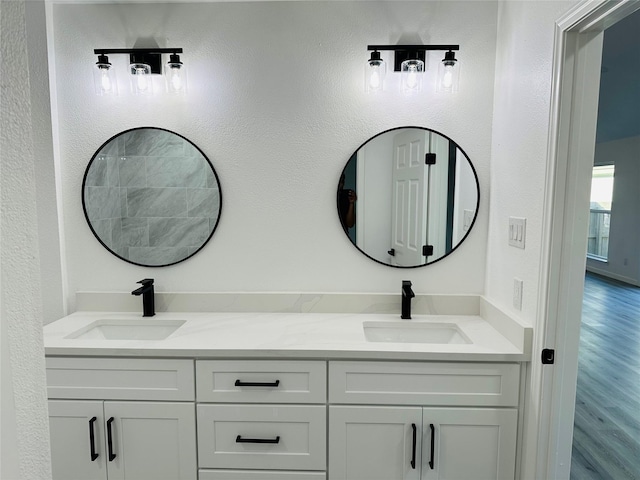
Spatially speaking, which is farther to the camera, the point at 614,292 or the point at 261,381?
the point at 614,292

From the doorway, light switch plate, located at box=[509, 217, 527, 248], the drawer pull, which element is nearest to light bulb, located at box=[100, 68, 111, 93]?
the drawer pull

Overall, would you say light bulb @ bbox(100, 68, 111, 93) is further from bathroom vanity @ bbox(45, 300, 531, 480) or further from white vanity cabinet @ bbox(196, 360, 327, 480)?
white vanity cabinet @ bbox(196, 360, 327, 480)

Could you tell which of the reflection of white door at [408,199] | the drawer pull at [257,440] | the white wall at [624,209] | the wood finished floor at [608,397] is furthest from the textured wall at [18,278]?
the white wall at [624,209]

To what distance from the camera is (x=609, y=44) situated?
269 centimetres

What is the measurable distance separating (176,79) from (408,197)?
4.26ft

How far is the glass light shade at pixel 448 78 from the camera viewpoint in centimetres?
198

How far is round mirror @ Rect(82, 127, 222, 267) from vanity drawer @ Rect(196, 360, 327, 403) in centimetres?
71

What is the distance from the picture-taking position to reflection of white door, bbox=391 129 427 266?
81.4 inches

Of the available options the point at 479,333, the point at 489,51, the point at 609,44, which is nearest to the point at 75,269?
the point at 479,333

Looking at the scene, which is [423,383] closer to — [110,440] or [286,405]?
[286,405]

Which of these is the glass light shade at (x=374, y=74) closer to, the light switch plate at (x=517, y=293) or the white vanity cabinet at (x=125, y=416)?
the light switch plate at (x=517, y=293)

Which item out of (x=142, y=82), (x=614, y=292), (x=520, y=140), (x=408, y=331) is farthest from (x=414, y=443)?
(x=614, y=292)

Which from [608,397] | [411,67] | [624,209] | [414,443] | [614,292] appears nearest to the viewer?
[414,443]

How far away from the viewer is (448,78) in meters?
1.98
